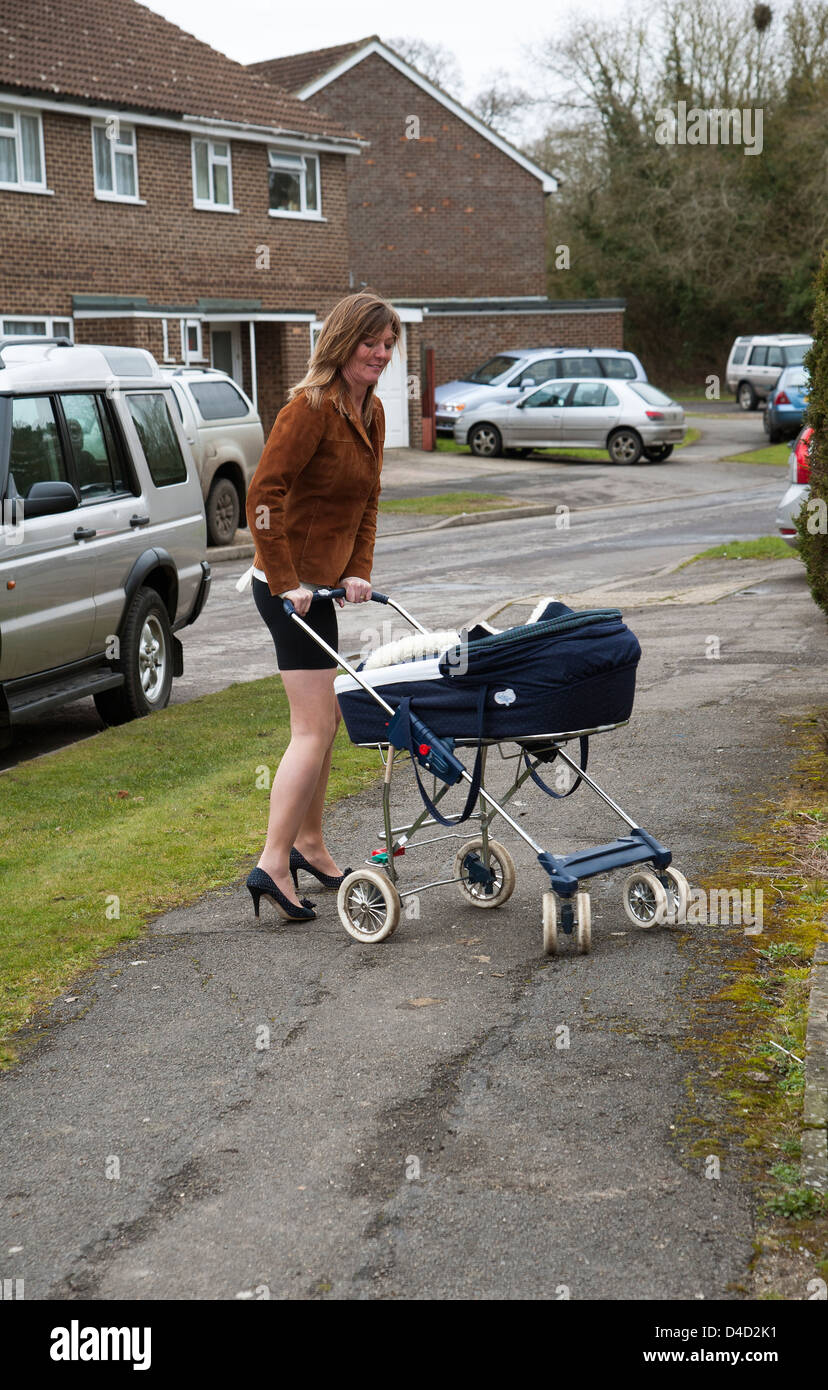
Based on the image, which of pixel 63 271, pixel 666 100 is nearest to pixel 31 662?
pixel 63 271

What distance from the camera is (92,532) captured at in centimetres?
941

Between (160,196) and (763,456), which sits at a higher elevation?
(160,196)

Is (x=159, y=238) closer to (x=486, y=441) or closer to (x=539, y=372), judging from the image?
(x=486, y=441)

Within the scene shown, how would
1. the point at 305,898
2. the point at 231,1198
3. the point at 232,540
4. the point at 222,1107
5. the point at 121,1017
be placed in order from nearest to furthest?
the point at 231,1198
the point at 222,1107
the point at 121,1017
the point at 305,898
the point at 232,540

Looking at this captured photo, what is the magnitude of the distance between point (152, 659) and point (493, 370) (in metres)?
25.6

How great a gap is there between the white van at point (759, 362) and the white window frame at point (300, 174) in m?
13.6

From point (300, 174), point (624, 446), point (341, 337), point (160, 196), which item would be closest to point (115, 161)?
point (160, 196)

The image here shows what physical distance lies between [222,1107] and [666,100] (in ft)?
184

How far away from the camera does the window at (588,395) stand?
3134 cm

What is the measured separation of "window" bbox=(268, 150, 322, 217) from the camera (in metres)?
32.2

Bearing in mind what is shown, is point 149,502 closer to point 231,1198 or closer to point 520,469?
point 231,1198

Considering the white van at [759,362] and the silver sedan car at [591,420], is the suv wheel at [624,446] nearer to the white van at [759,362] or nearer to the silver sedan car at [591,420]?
the silver sedan car at [591,420]

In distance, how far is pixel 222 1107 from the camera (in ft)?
13.9

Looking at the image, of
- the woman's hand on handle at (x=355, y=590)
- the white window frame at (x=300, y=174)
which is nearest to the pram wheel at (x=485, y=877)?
the woman's hand on handle at (x=355, y=590)
